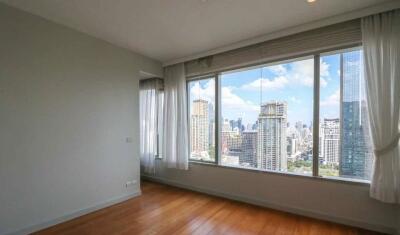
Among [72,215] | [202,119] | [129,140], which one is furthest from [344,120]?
[72,215]

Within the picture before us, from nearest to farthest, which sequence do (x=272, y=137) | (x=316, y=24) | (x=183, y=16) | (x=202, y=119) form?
1. (x=183, y=16)
2. (x=316, y=24)
3. (x=272, y=137)
4. (x=202, y=119)

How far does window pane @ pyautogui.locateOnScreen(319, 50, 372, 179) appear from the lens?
2533 millimetres

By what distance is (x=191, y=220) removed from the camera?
9.00 ft

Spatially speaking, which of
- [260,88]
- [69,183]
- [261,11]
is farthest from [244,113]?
[69,183]

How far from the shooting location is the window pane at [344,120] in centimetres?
253

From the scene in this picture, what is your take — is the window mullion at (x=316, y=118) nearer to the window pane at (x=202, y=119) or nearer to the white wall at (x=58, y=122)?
the window pane at (x=202, y=119)

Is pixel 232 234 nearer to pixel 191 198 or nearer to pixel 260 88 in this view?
pixel 191 198

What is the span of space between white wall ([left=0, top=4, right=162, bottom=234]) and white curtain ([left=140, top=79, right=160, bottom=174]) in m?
0.92

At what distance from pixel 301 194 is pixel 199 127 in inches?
83.5

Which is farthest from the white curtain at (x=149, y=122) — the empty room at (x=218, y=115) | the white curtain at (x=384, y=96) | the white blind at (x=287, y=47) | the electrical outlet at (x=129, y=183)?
the white curtain at (x=384, y=96)

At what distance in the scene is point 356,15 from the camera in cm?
239

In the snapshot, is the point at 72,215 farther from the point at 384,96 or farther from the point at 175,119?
the point at 384,96

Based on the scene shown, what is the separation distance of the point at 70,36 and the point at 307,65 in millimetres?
3511

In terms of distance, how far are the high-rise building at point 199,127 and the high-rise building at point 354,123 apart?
224 centimetres
